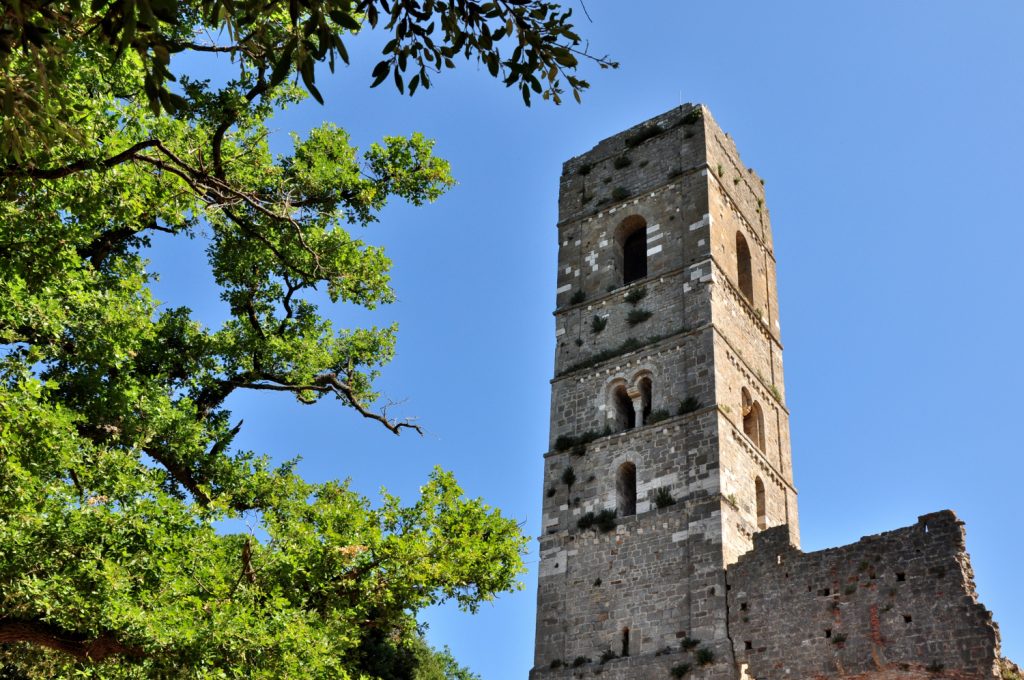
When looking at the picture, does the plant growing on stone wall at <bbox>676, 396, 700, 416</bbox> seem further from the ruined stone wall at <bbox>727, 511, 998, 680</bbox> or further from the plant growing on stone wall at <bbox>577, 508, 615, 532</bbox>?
the ruined stone wall at <bbox>727, 511, 998, 680</bbox>

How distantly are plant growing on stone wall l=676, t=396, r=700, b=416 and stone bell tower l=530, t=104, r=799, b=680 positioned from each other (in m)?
0.03

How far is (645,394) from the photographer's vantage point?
70.0 feet

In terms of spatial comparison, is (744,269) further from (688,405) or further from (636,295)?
(688,405)

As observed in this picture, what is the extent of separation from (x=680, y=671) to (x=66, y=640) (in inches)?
380

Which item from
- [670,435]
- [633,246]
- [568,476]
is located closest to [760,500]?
[670,435]

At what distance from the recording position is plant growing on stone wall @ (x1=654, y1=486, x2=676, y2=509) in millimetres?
19234

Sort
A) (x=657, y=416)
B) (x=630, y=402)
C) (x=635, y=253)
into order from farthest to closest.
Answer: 1. (x=635, y=253)
2. (x=630, y=402)
3. (x=657, y=416)

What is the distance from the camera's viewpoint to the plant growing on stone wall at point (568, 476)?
2074 centimetres

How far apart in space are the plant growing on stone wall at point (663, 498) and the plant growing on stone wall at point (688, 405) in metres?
1.59

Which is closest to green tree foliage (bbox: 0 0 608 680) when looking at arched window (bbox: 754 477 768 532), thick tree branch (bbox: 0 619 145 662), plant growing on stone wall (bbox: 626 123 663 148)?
thick tree branch (bbox: 0 619 145 662)

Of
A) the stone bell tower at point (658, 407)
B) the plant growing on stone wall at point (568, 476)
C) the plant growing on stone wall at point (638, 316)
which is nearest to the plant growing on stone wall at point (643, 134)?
the stone bell tower at point (658, 407)

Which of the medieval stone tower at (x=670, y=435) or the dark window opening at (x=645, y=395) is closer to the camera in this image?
the medieval stone tower at (x=670, y=435)

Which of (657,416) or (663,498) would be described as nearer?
(663,498)

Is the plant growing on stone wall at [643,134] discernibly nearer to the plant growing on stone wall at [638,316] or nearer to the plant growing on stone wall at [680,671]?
the plant growing on stone wall at [638,316]
